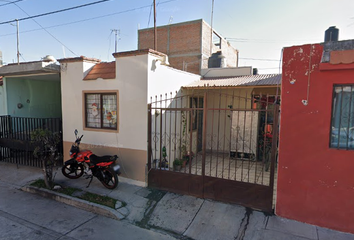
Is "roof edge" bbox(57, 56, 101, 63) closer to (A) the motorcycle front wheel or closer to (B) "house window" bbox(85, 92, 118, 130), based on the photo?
(B) "house window" bbox(85, 92, 118, 130)

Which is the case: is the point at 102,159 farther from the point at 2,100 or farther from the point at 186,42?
the point at 186,42

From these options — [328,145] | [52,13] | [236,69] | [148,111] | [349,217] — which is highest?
[52,13]

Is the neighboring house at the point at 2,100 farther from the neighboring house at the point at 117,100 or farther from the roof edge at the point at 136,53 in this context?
the roof edge at the point at 136,53

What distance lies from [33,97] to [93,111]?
4803 mm

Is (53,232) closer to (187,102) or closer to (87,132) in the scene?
(87,132)

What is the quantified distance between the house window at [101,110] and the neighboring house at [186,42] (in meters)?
11.0

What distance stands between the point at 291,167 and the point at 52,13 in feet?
28.7

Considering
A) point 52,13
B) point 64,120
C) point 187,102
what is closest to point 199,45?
point 187,102

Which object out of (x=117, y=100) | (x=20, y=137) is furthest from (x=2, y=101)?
(x=117, y=100)

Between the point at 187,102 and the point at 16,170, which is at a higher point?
the point at 187,102

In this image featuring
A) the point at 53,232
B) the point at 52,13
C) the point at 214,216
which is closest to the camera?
the point at 53,232

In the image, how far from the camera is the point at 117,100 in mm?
6016

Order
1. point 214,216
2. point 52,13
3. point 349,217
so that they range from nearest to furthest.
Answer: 1. point 349,217
2. point 214,216
3. point 52,13

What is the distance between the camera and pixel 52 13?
24.2 feet
